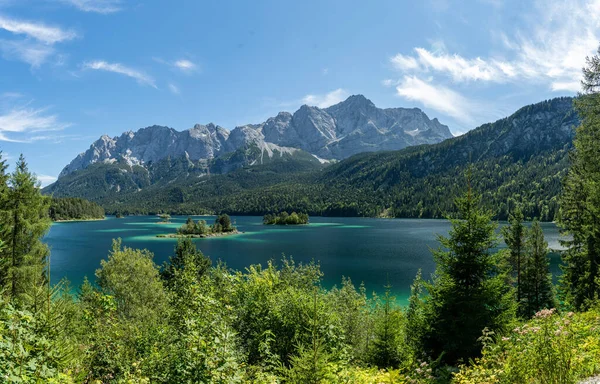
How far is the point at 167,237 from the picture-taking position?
12512 cm

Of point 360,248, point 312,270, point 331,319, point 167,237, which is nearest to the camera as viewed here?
point 331,319

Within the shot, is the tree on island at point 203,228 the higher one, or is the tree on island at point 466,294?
the tree on island at point 466,294

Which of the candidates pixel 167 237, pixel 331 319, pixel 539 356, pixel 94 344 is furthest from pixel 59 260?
pixel 539 356

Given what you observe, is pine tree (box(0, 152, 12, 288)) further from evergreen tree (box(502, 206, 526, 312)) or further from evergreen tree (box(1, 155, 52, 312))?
evergreen tree (box(502, 206, 526, 312))

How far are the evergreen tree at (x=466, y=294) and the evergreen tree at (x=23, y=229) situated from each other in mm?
22337

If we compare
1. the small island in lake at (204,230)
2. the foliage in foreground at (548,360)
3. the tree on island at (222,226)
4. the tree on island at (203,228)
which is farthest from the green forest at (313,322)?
the tree on island at (222,226)

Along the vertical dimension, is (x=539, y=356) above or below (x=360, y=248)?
above

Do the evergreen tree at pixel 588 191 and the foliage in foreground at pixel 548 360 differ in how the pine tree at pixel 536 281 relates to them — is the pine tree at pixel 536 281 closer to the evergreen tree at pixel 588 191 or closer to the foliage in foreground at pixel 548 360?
the evergreen tree at pixel 588 191

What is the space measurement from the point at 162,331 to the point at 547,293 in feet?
115

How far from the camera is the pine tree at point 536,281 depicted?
3194 centimetres

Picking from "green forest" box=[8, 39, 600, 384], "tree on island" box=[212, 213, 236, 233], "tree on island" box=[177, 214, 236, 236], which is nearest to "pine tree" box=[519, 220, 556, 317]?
"green forest" box=[8, 39, 600, 384]

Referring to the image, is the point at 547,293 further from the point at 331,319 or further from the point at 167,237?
the point at 167,237

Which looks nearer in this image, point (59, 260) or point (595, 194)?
point (595, 194)

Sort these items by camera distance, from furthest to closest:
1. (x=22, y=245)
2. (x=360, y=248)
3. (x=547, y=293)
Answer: (x=360, y=248)
(x=547, y=293)
(x=22, y=245)
